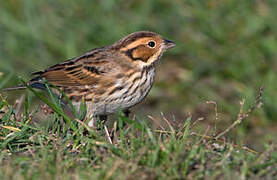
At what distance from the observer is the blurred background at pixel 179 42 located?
28.8 feet

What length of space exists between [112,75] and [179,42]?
332cm

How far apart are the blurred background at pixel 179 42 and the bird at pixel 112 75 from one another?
215 centimetres

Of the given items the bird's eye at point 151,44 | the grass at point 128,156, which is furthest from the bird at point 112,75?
the grass at point 128,156

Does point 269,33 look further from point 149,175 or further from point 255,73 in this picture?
point 149,175

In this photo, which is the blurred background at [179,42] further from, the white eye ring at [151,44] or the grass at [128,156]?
the grass at [128,156]

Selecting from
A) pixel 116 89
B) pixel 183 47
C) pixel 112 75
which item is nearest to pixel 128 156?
pixel 116 89

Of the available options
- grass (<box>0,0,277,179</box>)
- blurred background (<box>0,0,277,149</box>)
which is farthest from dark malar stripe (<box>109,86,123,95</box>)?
blurred background (<box>0,0,277,149</box>)

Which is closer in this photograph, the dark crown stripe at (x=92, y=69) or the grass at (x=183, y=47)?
the dark crown stripe at (x=92, y=69)

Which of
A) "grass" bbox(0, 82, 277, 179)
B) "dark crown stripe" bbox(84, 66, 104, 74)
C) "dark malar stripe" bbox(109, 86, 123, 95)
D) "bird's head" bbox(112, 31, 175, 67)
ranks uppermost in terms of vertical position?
"bird's head" bbox(112, 31, 175, 67)

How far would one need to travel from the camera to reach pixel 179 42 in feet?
30.8

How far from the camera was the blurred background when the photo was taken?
8789 millimetres

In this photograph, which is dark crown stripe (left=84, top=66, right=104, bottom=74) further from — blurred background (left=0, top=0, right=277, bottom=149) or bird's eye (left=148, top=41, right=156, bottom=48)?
blurred background (left=0, top=0, right=277, bottom=149)

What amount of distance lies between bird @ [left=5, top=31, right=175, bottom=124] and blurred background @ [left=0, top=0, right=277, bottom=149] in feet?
7.06

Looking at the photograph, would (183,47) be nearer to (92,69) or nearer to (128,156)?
(92,69)
